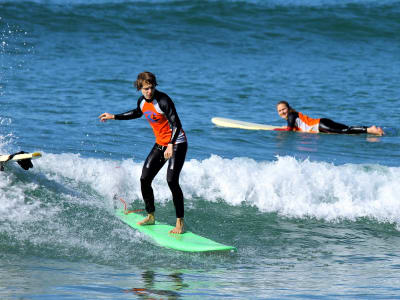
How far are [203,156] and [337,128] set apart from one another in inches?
170

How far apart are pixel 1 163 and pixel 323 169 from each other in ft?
15.8

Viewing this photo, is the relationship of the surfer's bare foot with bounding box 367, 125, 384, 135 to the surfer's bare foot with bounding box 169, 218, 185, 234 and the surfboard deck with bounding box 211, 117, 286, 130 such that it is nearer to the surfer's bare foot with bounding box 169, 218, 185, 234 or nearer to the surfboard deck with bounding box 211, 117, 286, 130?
the surfboard deck with bounding box 211, 117, 286, 130

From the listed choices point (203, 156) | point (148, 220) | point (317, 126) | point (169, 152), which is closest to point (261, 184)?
point (203, 156)

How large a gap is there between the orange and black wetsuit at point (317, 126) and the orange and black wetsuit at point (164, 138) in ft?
26.5

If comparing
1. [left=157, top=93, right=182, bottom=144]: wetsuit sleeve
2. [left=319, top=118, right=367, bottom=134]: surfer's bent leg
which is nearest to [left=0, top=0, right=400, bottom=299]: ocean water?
[left=319, top=118, right=367, bottom=134]: surfer's bent leg

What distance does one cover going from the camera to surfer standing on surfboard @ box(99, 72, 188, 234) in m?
6.62

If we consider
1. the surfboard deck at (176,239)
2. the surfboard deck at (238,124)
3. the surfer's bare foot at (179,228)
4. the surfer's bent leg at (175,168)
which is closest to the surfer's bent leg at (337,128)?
the surfboard deck at (238,124)

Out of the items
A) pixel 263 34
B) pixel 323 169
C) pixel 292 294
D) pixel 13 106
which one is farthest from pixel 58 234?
pixel 263 34

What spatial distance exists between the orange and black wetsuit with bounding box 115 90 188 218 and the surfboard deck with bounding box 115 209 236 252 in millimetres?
266

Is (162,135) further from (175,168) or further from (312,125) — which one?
(312,125)

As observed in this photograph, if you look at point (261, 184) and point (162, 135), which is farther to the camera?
point (261, 184)

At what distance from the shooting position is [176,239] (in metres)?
6.91

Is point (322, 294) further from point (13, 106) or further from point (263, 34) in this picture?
point (263, 34)

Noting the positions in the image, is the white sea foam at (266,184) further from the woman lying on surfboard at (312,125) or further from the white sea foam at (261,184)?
the woman lying on surfboard at (312,125)
